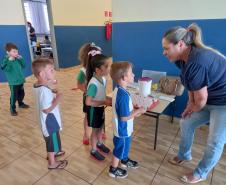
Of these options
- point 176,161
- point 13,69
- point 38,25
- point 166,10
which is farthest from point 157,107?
point 38,25

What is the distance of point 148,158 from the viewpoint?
1903 mm

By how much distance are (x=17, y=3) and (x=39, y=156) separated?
3.99m

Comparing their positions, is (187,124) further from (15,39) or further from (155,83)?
(15,39)

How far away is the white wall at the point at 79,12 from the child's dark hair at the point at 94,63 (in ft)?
13.6

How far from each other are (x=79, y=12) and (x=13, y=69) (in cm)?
369

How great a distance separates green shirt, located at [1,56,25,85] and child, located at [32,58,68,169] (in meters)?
1.52

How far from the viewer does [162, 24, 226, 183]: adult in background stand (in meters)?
1.22

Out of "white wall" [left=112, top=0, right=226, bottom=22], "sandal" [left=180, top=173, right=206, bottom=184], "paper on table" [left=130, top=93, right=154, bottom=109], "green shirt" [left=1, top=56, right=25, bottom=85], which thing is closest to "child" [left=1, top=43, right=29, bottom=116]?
"green shirt" [left=1, top=56, right=25, bottom=85]

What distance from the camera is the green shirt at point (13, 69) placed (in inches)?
107

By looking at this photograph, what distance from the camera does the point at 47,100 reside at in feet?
4.77

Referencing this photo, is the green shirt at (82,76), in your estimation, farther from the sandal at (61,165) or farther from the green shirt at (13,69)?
the green shirt at (13,69)

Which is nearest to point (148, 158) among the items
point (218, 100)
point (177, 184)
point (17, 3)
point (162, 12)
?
point (177, 184)

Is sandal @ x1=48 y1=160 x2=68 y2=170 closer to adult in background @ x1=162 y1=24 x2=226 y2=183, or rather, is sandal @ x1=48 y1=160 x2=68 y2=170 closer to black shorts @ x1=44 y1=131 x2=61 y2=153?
black shorts @ x1=44 y1=131 x2=61 y2=153

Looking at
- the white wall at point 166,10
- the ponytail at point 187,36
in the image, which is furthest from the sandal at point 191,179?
the white wall at point 166,10
